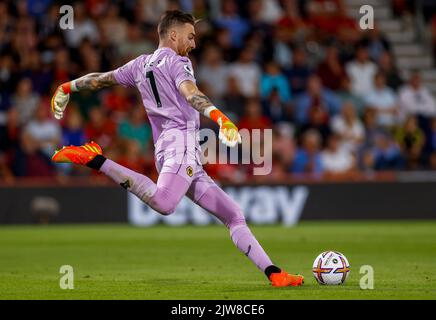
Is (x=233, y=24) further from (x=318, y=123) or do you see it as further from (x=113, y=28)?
(x=318, y=123)

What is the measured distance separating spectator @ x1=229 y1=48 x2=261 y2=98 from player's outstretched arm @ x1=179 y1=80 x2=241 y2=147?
13.6m

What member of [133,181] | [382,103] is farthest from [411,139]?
[133,181]

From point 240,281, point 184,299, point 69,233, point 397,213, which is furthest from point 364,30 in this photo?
point 184,299

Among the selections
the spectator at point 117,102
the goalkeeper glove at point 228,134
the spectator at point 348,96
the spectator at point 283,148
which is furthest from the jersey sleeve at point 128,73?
the spectator at point 348,96

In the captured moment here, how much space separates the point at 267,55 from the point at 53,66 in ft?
16.4

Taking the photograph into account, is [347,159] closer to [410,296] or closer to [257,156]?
[257,156]

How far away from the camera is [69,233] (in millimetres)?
19641

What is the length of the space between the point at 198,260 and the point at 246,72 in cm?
1011

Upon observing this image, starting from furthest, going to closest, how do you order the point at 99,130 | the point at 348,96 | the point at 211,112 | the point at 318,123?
the point at 348,96, the point at 318,123, the point at 99,130, the point at 211,112

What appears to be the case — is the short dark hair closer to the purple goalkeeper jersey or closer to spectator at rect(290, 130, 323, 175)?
the purple goalkeeper jersey

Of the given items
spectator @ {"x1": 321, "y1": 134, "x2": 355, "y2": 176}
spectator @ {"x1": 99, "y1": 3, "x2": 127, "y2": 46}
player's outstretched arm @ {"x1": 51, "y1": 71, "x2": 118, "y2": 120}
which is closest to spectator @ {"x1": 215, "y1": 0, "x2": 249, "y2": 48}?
spectator @ {"x1": 99, "y1": 3, "x2": 127, "y2": 46}

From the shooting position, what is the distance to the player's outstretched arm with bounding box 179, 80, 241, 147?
9344 mm

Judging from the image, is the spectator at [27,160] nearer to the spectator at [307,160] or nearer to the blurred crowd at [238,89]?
the blurred crowd at [238,89]

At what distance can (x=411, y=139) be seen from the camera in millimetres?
→ 23344
